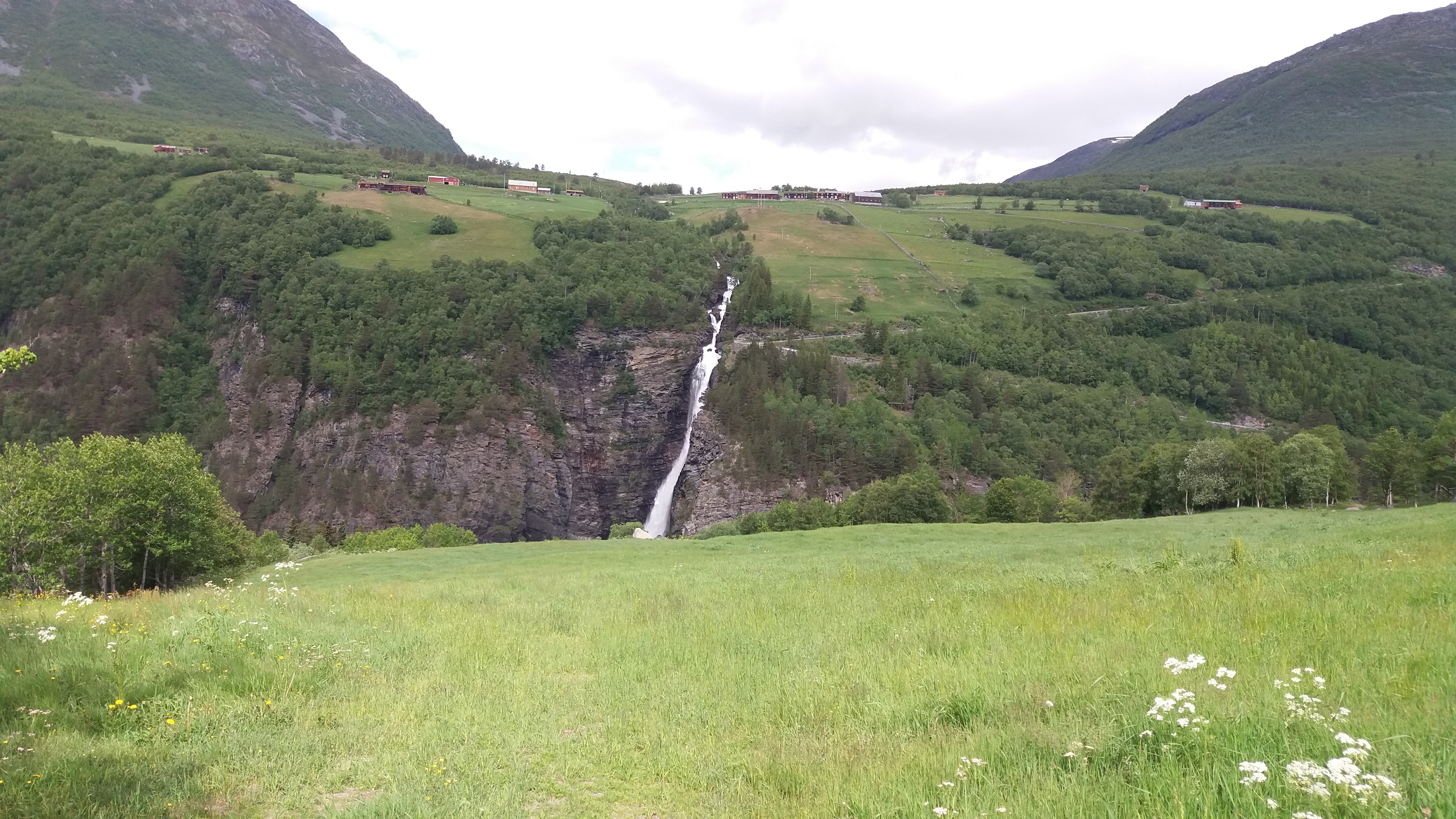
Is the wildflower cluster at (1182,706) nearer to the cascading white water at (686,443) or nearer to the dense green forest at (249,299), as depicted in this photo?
the cascading white water at (686,443)

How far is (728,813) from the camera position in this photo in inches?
219

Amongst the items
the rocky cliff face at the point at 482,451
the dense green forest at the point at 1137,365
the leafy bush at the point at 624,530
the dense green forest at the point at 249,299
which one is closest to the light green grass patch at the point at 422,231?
the dense green forest at the point at 249,299

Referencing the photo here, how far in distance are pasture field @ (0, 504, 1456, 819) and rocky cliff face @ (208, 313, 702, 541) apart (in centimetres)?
7332

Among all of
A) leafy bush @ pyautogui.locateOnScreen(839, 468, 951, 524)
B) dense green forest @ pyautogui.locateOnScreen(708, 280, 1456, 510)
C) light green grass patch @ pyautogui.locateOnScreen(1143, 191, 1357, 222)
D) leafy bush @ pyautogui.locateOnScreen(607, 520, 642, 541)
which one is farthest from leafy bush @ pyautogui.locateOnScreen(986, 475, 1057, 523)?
light green grass patch @ pyautogui.locateOnScreen(1143, 191, 1357, 222)

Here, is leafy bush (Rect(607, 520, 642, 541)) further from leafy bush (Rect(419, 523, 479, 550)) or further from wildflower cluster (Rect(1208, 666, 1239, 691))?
wildflower cluster (Rect(1208, 666, 1239, 691))

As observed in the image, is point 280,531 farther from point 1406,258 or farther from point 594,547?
point 1406,258

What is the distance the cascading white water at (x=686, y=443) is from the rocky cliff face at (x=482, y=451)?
130 cm

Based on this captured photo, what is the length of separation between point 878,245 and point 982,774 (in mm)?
140955

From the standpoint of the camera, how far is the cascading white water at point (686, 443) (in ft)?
291

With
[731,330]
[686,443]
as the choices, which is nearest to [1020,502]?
[686,443]

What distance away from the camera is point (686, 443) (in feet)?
311

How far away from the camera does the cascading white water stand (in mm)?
88625

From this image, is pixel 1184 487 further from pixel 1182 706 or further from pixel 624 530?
pixel 1182 706

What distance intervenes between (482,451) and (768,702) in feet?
279
